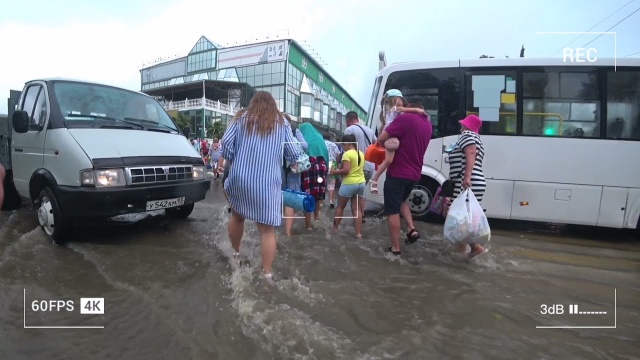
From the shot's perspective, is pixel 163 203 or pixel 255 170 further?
pixel 163 203

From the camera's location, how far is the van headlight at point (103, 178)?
4133 millimetres

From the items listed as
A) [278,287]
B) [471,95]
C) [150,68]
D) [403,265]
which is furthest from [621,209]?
[150,68]

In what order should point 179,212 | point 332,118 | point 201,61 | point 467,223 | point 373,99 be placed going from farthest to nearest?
point 332,118
point 201,61
point 373,99
point 179,212
point 467,223

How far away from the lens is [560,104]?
617 centimetres

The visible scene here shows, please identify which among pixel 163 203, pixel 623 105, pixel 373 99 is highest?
pixel 373 99

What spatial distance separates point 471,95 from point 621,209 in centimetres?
288

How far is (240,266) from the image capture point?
383cm

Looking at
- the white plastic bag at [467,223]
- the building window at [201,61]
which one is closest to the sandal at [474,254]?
the white plastic bag at [467,223]

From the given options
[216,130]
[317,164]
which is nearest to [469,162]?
[317,164]

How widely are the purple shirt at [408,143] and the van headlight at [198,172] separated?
2.65 meters

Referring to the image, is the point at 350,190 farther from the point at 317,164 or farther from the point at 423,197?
the point at 423,197

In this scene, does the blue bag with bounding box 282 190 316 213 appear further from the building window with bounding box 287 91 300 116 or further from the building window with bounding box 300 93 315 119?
the building window with bounding box 300 93 315 119

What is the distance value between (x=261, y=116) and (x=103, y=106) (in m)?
3.08

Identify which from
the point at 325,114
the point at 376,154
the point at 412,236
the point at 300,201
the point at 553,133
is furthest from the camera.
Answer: the point at 325,114
